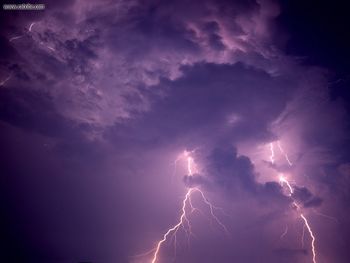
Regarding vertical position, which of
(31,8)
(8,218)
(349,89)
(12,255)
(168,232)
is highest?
(31,8)

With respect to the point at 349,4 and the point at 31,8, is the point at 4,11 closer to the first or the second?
the point at 31,8

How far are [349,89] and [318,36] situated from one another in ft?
14.9

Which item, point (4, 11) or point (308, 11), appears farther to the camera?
point (4, 11)

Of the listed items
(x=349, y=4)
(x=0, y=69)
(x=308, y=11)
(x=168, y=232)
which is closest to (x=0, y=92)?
(x=0, y=69)

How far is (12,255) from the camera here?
15.4m

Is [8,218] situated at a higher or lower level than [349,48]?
lower

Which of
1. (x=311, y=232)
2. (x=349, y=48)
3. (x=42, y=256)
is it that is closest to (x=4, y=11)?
(x=42, y=256)

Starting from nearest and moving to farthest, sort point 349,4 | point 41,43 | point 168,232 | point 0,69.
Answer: point 349,4, point 41,43, point 0,69, point 168,232

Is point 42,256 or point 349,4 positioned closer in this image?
point 349,4

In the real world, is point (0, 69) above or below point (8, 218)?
above

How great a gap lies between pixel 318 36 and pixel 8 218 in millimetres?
23555

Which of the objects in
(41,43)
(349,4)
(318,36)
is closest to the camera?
(349,4)

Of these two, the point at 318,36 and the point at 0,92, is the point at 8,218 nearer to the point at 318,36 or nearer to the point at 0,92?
the point at 0,92

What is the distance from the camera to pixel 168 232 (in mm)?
Result: 17828
